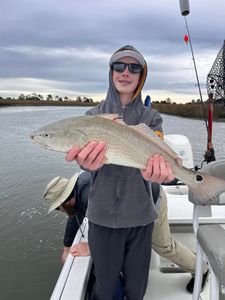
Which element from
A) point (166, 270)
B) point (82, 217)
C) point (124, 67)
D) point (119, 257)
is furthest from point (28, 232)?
point (124, 67)

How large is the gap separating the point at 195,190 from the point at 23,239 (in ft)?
16.1

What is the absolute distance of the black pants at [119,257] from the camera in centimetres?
244

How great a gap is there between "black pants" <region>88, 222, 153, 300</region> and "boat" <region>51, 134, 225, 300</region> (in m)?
0.20

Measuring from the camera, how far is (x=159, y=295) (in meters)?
3.32

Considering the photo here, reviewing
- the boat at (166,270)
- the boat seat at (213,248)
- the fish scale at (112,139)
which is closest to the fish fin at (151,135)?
the fish scale at (112,139)

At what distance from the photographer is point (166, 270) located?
12.2ft

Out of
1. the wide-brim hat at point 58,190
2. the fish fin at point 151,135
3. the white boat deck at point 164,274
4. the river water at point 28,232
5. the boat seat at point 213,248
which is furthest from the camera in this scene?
the river water at point 28,232

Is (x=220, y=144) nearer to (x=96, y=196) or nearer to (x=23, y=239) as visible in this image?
(x=23, y=239)

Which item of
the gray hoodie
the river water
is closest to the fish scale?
the gray hoodie

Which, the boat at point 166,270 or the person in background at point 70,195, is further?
the person in background at point 70,195

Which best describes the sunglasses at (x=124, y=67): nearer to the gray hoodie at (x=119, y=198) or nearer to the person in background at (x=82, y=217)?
the gray hoodie at (x=119, y=198)

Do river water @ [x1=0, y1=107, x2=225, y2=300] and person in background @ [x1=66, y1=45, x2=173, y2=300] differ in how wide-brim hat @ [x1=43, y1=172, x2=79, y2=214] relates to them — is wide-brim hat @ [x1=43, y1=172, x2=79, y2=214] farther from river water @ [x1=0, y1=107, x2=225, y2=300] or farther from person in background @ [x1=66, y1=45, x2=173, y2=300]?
river water @ [x1=0, y1=107, x2=225, y2=300]

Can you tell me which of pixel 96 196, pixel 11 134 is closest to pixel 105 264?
pixel 96 196

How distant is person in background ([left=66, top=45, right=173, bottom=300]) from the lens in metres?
2.37
